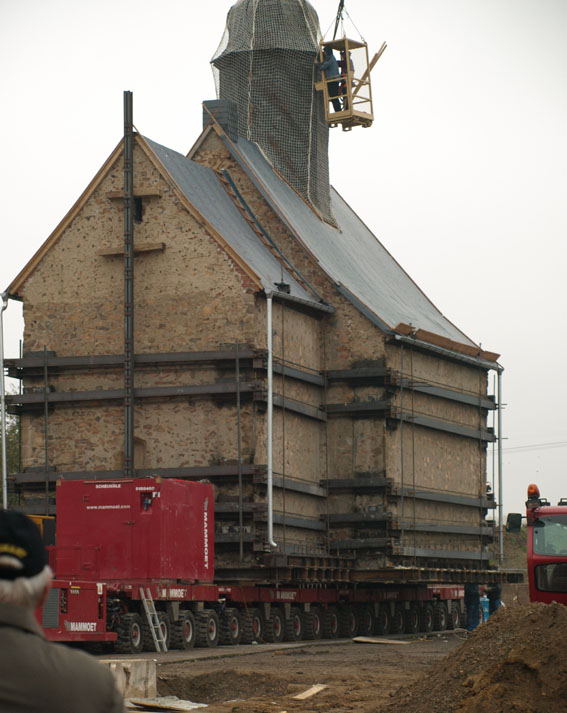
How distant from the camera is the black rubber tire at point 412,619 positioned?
38094 millimetres

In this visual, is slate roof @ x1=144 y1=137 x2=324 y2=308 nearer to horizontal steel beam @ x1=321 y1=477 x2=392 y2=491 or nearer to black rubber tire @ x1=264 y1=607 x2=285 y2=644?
horizontal steel beam @ x1=321 y1=477 x2=392 y2=491

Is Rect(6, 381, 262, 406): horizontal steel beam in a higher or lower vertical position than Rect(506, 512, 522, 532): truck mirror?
higher

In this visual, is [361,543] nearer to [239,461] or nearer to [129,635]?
[239,461]

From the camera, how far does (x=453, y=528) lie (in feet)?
126

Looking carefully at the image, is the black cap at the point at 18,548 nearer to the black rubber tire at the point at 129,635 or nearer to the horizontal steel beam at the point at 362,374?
the black rubber tire at the point at 129,635

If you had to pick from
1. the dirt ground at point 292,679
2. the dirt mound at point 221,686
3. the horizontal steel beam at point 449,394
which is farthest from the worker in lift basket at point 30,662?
the horizontal steel beam at point 449,394

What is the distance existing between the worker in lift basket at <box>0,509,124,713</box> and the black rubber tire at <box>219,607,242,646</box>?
986 inches

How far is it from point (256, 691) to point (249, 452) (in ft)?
45.1

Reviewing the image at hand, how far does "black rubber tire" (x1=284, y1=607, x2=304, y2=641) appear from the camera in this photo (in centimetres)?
3200

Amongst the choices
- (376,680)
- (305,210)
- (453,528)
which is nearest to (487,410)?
(453,528)

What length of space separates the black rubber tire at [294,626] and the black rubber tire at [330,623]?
3.86 ft

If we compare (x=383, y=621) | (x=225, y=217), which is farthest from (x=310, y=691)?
(x=225, y=217)

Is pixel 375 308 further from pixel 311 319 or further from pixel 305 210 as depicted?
pixel 305 210

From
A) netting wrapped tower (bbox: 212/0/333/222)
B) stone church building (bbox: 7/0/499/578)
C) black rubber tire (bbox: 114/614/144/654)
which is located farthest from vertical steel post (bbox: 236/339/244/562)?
netting wrapped tower (bbox: 212/0/333/222)
